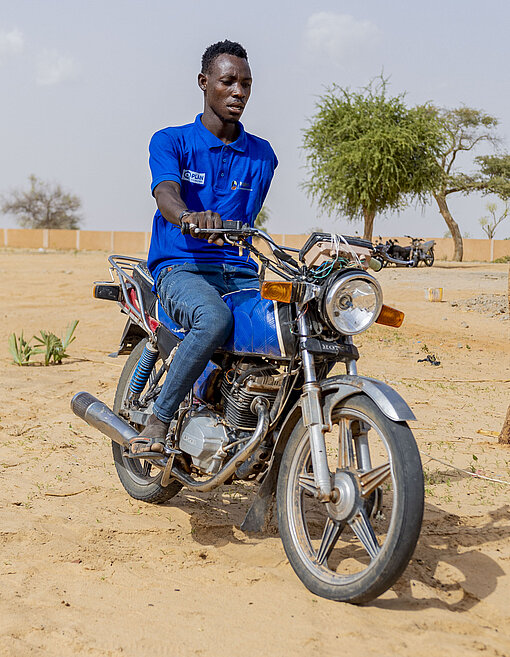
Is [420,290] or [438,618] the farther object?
[420,290]

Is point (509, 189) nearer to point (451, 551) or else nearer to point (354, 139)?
point (354, 139)

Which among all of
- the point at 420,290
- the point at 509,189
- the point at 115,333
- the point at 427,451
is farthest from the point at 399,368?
the point at 509,189

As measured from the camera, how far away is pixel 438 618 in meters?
3.01

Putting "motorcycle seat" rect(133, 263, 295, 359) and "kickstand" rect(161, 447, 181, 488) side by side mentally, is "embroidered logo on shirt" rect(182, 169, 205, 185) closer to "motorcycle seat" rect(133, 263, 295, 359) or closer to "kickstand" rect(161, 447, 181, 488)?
"motorcycle seat" rect(133, 263, 295, 359)

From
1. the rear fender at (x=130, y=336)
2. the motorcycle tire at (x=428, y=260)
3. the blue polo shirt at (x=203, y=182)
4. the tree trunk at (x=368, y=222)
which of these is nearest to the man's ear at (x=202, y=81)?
the blue polo shirt at (x=203, y=182)

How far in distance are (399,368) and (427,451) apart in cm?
363

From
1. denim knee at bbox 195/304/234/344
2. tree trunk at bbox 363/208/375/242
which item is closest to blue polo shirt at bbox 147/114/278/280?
denim knee at bbox 195/304/234/344

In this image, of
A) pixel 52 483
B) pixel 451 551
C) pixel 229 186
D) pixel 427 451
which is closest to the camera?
pixel 451 551

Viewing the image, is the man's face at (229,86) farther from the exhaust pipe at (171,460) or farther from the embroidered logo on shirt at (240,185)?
the exhaust pipe at (171,460)

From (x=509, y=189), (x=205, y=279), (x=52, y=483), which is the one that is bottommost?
(x=52, y=483)

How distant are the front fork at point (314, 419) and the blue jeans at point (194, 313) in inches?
16.6

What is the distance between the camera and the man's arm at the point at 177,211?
3.36 m

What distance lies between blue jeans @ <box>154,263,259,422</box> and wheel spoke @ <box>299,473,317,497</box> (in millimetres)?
701

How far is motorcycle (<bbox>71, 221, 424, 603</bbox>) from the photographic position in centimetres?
301
